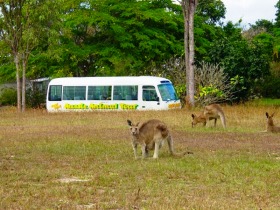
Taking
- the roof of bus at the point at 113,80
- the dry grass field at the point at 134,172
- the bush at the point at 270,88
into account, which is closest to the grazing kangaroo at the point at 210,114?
the dry grass field at the point at 134,172

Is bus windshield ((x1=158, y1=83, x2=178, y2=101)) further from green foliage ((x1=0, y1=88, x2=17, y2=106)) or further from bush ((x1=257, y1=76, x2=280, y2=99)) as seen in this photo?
bush ((x1=257, y1=76, x2=280, y2=99))

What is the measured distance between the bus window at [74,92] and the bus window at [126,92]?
6.79 ft

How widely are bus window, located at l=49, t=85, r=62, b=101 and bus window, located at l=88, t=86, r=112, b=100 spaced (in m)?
1.97

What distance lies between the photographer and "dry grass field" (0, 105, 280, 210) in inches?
339

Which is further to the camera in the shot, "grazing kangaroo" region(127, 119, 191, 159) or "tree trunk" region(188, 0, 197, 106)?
"tree trunk" region(188, 0, 197, 106)

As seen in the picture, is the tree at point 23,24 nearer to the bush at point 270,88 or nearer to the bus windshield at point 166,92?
the bus windshield at point 166,92

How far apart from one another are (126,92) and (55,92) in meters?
4.60

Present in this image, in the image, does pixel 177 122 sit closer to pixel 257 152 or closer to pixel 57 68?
pixel 257 152

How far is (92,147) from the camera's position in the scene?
1559 cm

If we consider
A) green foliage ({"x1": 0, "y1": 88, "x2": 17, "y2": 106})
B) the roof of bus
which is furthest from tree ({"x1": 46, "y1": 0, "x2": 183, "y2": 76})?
green foliage ({"x1": 0, "y1": 88, "x2": 17, "y2": 106})

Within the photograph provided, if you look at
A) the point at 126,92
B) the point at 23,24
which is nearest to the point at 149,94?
the point at 126,92

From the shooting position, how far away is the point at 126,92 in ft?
113

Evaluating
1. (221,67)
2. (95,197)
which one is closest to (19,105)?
(221,67)

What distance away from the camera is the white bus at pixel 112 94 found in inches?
1304
